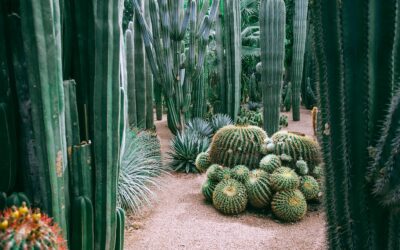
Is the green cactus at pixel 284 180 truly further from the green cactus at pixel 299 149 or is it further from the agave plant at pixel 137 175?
the agave plant at pixel 137 175

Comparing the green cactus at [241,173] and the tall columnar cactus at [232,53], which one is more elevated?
the tall columnar cactus at [232,53]

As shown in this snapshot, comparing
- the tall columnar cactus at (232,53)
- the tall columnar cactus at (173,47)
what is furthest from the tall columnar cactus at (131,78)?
the tall columnar cactus at (232,53)

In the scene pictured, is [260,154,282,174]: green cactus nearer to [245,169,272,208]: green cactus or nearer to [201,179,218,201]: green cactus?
[245,169,272,208]: green cactus

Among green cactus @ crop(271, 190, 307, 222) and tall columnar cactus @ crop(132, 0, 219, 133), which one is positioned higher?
tall columnar cactus @ crop(132, 0, 219, 133)

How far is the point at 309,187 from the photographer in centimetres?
497

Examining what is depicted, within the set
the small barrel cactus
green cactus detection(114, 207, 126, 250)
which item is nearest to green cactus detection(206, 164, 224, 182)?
green cactus detection(114, 207, 126, 250)

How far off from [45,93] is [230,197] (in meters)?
3.23

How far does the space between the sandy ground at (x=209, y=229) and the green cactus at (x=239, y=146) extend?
0.71m

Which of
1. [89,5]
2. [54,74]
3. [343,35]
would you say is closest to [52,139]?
[54,74]

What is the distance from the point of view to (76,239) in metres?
2.28

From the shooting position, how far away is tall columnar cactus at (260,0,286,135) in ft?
26.4

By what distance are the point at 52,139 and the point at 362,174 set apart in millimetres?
1710

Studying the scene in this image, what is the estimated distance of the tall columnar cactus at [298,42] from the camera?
11109 mm

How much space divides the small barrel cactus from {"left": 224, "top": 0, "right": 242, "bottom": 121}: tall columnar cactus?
8.19 m
